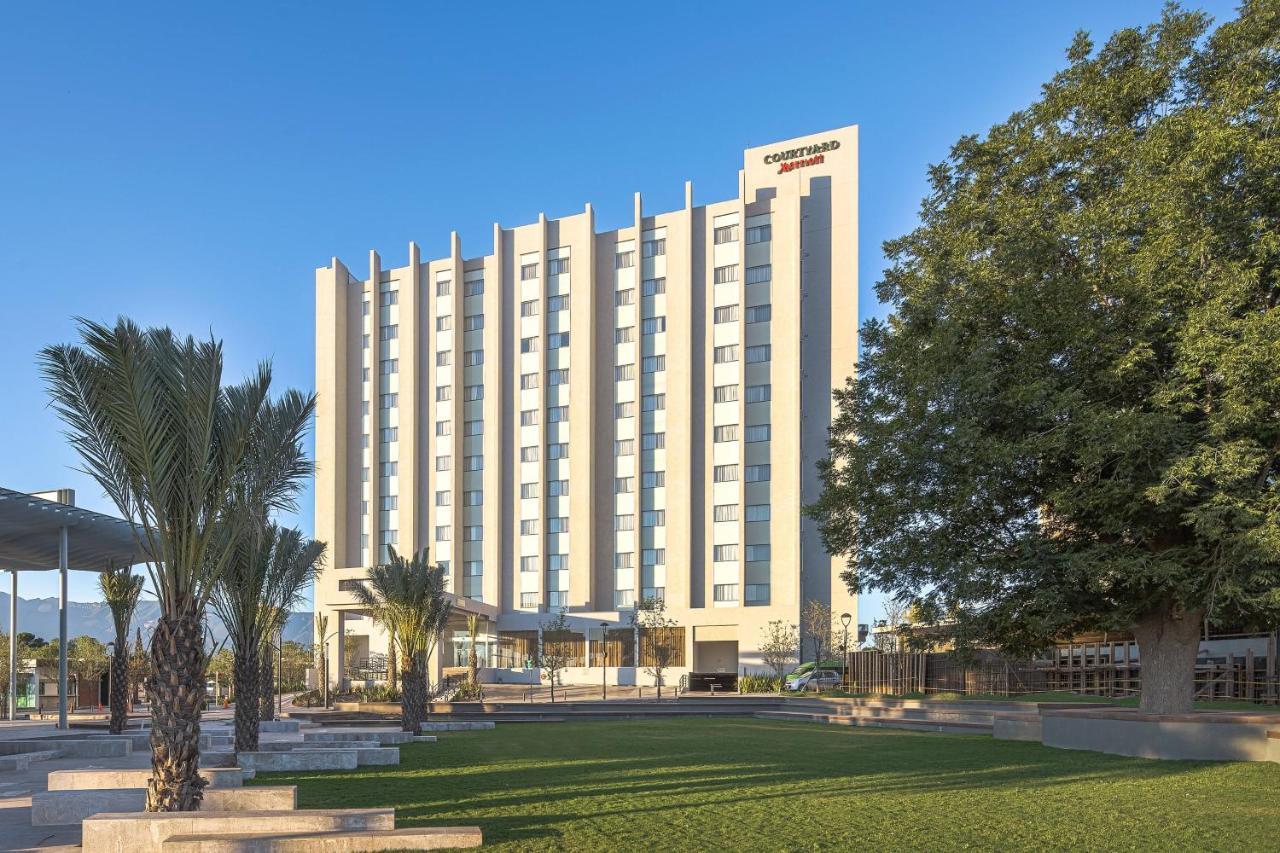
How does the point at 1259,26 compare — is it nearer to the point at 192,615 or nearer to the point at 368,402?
the point at 192,615

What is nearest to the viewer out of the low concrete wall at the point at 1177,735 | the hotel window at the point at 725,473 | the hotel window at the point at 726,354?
the low concrete wall at the point at 1177,735

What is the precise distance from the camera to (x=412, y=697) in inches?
985

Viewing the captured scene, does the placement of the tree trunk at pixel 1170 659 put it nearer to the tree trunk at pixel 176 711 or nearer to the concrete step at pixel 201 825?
the concrete step at pixel 201 825

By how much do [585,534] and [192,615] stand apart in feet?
195

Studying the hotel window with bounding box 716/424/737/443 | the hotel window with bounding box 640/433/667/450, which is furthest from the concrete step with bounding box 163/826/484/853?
the hotel window with bounding box 640/433/667/450

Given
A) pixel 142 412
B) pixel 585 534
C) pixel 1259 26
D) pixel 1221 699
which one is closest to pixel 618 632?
pixel 585 534

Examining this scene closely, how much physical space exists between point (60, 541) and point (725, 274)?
47.0m

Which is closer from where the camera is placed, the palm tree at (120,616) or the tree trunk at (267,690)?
the palm tree at (120,616)

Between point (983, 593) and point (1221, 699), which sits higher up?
point (983, 593)

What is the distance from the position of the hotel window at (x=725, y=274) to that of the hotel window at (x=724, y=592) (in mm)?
19855

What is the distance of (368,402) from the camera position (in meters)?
78.8

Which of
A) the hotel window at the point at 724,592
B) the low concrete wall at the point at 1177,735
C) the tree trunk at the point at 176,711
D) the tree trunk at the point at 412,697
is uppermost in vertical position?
the tree trunk at the point at 176,711

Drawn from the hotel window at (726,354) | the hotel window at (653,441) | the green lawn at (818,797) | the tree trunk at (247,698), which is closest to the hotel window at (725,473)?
the hotel window at (653,441)

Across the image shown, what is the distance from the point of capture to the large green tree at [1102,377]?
16.7 meters
